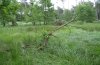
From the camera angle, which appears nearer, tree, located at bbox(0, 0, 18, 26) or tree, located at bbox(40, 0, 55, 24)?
tree, located at bbox(0, 0, 18, 26)

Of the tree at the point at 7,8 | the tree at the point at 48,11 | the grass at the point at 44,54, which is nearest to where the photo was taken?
the grass at the point at 44,54

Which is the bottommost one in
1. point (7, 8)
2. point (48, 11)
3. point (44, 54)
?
point (44, 54)

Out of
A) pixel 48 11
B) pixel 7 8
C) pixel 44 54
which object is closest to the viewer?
pixel 7 8

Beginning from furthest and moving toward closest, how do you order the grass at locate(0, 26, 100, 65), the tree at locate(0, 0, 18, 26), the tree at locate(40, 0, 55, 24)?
the tree at locate(40, 0, 55, 24)
the tree at locate(0, 0, 18, 26)
the grass at locate(0, 26, 100, 65)

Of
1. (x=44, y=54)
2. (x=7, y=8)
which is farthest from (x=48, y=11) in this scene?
(x=7, y=8)

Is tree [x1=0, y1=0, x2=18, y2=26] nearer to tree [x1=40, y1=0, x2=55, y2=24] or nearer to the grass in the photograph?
the grass

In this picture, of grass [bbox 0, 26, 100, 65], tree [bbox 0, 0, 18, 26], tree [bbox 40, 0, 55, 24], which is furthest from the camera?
tree [bbox 40, 0, 55, 24]

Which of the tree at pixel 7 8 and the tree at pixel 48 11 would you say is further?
the tree at pixel 48 11

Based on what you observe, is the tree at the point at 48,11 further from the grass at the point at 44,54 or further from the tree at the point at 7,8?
the tree at the point at 7,8

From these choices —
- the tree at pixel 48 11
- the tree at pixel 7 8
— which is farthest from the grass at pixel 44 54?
the tree at pixel 48 11

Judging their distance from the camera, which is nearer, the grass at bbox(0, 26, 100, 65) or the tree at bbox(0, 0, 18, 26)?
the grass at bbox(0, 26, 100, 65)

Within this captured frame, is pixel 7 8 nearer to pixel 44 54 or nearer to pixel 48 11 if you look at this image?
pixel 44 54

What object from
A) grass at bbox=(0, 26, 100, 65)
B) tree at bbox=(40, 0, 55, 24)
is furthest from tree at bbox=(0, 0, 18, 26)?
tree at bbox=(40, 0, 55, 24)

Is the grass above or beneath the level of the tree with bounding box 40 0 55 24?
beneath
